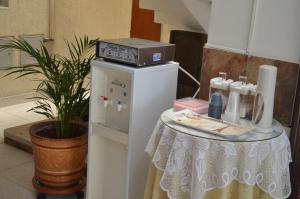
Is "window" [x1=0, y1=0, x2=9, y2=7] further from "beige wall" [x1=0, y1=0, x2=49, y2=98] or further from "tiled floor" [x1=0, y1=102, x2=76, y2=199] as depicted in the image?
"tiled floor" [x1=0, y1=102, x2=76, y2=199]

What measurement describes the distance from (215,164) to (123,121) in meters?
0.73

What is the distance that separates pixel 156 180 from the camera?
204 cm

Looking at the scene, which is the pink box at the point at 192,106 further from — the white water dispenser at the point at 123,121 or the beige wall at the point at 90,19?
the beige wall at the point at 90,19

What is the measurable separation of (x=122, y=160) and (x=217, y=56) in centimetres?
82

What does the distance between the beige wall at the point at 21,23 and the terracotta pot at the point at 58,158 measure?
211cm

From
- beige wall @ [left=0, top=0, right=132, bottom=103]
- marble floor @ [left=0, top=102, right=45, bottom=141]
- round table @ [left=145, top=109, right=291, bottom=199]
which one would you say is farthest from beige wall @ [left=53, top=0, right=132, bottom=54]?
round table @ [left=145, top=109, right=291, bottom=199]

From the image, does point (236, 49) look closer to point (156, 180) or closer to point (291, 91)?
point (291, 91)

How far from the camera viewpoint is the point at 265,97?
2064 millimetres

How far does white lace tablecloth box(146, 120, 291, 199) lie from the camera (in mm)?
1877

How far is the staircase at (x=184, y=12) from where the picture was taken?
3.24m

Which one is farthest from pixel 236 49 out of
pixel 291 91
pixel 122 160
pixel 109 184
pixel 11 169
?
pixel 11 169

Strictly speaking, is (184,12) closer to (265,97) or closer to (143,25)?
(265,97)

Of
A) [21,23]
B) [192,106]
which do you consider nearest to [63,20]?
[21,23]

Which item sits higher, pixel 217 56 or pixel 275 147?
pixel 217 56
